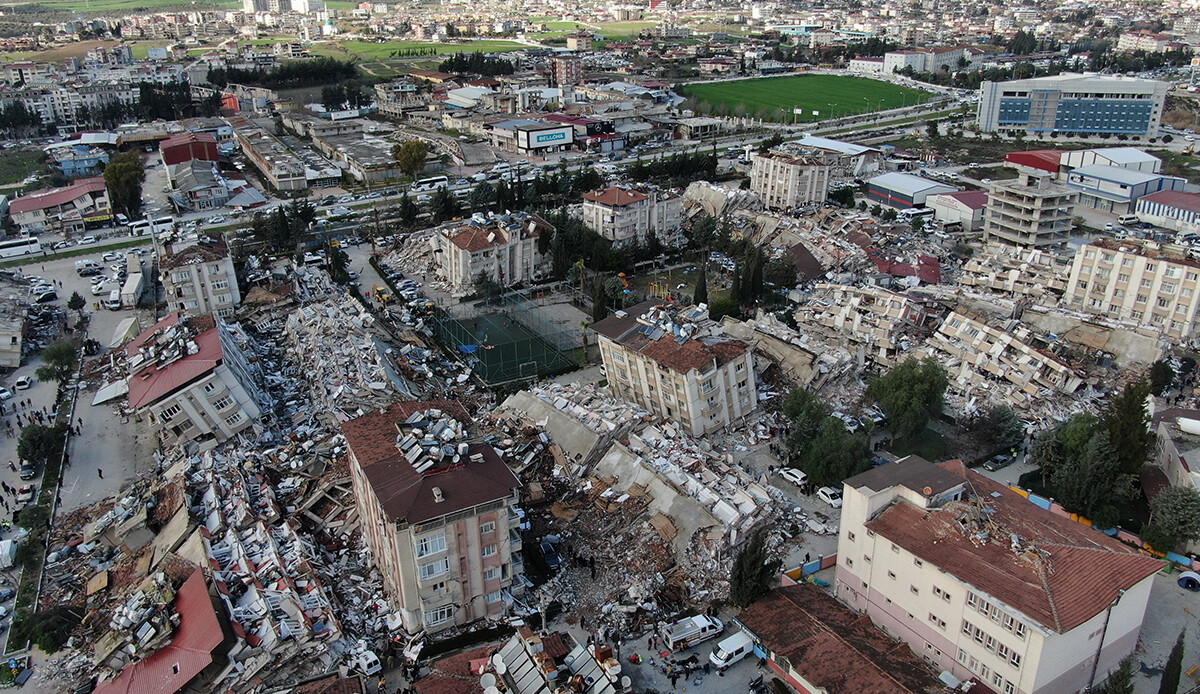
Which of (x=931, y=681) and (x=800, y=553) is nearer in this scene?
(x=931, y=681)

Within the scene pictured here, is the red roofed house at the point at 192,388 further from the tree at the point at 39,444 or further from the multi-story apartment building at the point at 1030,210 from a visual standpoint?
the multi-story apartment building at the point at 1030,210

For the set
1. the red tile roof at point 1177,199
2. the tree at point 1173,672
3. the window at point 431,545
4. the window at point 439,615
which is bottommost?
the window at point 439,615

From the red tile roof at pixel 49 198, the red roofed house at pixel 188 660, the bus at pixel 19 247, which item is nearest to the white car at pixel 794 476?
the red roofed house at pixel 188 660

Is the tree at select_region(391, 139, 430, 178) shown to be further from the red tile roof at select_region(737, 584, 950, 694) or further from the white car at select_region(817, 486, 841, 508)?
the red tile roof at select_region(737, 584, 950, 694)

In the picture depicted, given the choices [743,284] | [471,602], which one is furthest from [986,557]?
[743,284]

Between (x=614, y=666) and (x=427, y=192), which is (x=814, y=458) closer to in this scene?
(x=614, y=666)

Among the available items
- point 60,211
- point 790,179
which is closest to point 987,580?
point 790,179

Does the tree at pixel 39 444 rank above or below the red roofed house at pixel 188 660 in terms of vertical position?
below

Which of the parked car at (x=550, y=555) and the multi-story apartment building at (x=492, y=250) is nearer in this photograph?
the parked car at (x=550, y=555)
